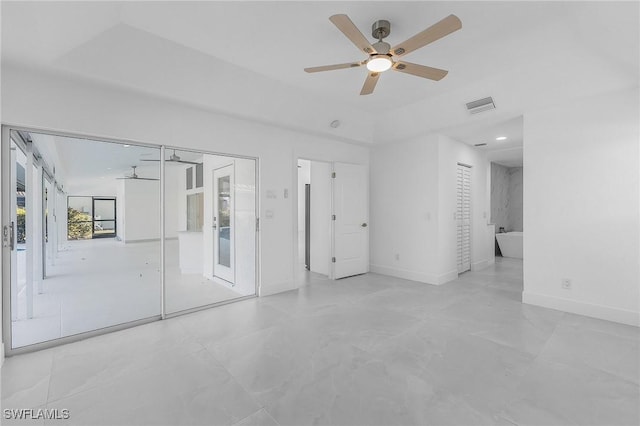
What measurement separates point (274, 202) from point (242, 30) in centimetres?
234

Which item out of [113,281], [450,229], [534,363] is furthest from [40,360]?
[450,229]

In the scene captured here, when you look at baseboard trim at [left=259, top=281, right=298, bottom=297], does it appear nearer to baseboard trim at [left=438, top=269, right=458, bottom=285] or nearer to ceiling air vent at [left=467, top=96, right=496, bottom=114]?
baseboard trim at [left=438, top=269, right=458, bottom=285]

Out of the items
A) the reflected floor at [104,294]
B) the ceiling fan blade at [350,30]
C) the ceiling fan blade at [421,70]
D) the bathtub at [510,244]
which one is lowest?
the reflected floor at [104,294]

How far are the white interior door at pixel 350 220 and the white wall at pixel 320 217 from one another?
0.56 ft

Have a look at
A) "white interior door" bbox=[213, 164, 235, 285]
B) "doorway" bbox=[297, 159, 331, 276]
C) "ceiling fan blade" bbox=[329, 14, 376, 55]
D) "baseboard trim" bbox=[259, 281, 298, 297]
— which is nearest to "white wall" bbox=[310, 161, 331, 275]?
"doorway" bbox=[297, 159, 331, 276]

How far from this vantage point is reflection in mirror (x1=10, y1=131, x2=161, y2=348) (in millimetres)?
3312

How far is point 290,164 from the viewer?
15.1 feet

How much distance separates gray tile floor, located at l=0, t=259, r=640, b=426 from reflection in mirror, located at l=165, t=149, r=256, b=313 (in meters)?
0.93

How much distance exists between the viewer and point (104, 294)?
167 inches

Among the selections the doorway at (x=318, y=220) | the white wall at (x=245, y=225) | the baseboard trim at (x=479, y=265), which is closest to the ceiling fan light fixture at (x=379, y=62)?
the white wall at (x=245, y=225)

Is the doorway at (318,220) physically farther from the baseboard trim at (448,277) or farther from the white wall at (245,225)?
the baseboard trim at (448,277)

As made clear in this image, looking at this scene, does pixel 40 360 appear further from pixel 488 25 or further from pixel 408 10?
pixel 488 25

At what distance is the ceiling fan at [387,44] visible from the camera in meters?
2.04

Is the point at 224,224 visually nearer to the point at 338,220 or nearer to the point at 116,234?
the point at 338,220
